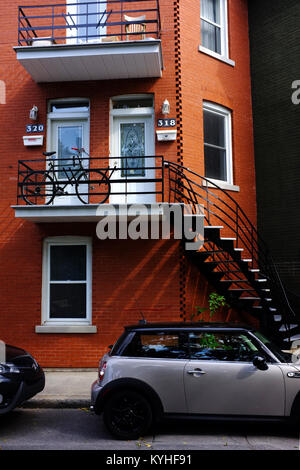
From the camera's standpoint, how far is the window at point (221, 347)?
17.8 ft

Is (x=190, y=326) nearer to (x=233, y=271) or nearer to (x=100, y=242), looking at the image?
(x=233, y=271)

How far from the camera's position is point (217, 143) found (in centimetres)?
1055

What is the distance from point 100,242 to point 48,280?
4.71ft

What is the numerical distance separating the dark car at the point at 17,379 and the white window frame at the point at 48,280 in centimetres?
282

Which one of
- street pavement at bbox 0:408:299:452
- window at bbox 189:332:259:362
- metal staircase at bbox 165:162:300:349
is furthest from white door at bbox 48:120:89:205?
window at bbox 189:332:259:362

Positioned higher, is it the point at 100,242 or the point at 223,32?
the point at 223,32

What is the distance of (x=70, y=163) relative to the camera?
955cm

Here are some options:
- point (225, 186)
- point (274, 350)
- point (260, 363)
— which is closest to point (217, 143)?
point (225, 186)

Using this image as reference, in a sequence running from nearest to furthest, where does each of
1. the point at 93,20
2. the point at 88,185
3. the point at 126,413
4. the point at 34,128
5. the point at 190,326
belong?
the point at 126,413, the point at 190,326, the point at 88,185, the point at 34,128, the point at 93,20

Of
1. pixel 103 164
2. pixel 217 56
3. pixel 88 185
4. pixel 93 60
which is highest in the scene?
pixel 217 56

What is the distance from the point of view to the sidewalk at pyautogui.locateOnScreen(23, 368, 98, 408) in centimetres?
681

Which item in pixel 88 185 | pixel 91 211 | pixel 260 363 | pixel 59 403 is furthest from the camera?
pixel 88 185
